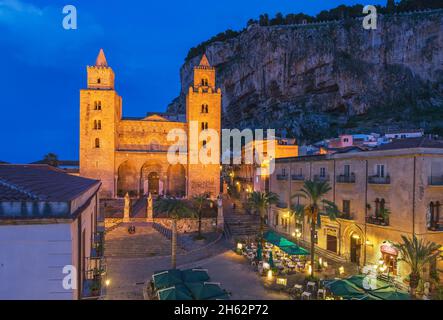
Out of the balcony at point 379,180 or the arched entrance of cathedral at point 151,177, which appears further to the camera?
the arched entrance of cathedral at point 151,177

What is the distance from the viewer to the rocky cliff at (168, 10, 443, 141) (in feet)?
224

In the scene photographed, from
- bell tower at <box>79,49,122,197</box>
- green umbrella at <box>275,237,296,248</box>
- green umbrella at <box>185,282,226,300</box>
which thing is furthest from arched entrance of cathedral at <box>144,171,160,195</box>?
green umbrella at <box>185,282,226,300</box>

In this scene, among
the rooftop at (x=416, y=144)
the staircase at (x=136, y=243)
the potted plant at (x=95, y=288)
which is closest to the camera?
the potted plant at (x=95, y=288)

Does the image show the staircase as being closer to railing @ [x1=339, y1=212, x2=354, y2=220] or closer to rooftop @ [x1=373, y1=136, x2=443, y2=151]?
railing @ [x1=339, y1=212, x2=354, y2=220]

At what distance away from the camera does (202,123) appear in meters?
43.7

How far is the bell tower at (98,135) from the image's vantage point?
40.6 metres

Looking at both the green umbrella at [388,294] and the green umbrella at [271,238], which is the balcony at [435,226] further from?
the green umbrella at [271,238]

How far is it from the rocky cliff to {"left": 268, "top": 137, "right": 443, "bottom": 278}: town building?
46.8 m

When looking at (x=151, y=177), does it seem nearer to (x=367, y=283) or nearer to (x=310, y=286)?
(x=310, y=286)

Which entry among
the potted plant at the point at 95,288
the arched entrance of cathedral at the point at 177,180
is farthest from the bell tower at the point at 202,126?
the potted plant at the point at 95,288

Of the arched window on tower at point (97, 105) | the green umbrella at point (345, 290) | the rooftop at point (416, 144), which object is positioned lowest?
the green umbrella at point (345, 290)

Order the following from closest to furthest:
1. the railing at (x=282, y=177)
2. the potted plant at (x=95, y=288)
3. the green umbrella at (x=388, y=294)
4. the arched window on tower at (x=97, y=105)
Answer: the potted plant at (x=95, y=288) → the green umbrella at (x=388, y=294) → the railing at (x=282, y=177) → the arched window on tower at (x=97, y=105)

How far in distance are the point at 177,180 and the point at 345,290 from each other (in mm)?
36384
